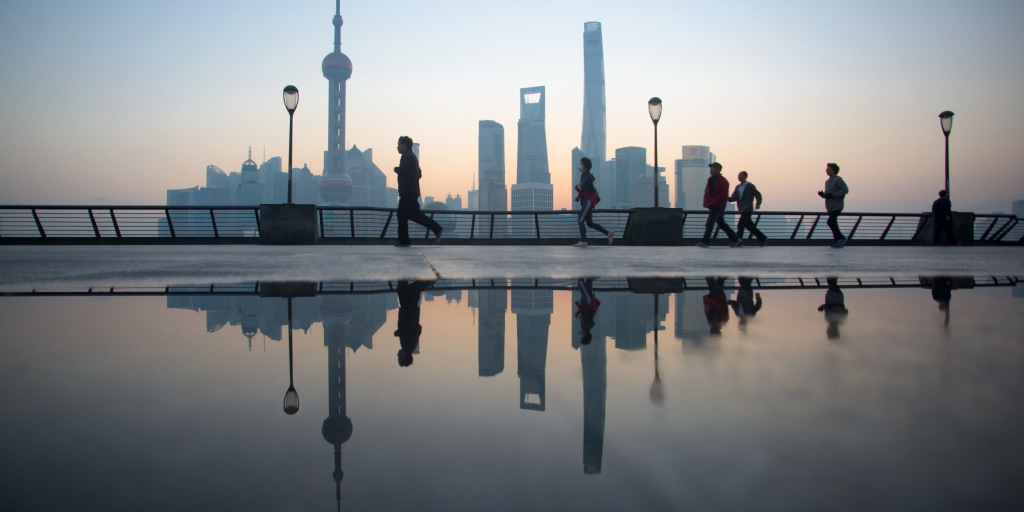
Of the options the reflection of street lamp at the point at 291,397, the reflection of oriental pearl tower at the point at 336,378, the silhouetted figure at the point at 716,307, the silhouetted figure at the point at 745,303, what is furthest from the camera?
the silhouetted figure at the point at 745,303

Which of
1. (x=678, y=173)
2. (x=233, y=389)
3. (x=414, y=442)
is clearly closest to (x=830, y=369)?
(x=414, y=442)

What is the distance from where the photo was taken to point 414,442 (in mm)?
1030

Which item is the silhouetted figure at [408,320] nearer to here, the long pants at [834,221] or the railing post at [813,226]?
the long pants at [834,221]

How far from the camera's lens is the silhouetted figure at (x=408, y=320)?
5.90 ft

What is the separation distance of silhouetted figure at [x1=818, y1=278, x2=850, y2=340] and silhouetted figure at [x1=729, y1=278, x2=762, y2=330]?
0.30 meters

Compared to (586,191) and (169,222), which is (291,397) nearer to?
(586,191)

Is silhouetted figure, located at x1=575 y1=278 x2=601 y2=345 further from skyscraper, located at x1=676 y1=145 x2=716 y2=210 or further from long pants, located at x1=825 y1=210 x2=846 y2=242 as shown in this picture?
skyscraper, located at x1=676 y1=145 x2=716 y2=210

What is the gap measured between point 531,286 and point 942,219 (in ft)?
68.0

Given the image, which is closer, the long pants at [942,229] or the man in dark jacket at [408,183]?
the man in dark jacket at [408,183]

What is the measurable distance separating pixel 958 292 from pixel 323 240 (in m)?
16.7

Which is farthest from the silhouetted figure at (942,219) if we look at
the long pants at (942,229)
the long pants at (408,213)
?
the long pants at (408,213)

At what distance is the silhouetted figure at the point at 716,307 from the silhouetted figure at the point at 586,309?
18.3 inches

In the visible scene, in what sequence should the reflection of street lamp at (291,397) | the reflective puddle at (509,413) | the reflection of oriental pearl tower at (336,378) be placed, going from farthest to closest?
the reflection of street lamp at (291,397)
the reflection of oriental pearl tower at (336,378)
the reflective puddle at (509,413)

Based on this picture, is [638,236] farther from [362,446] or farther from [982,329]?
[362,446]
